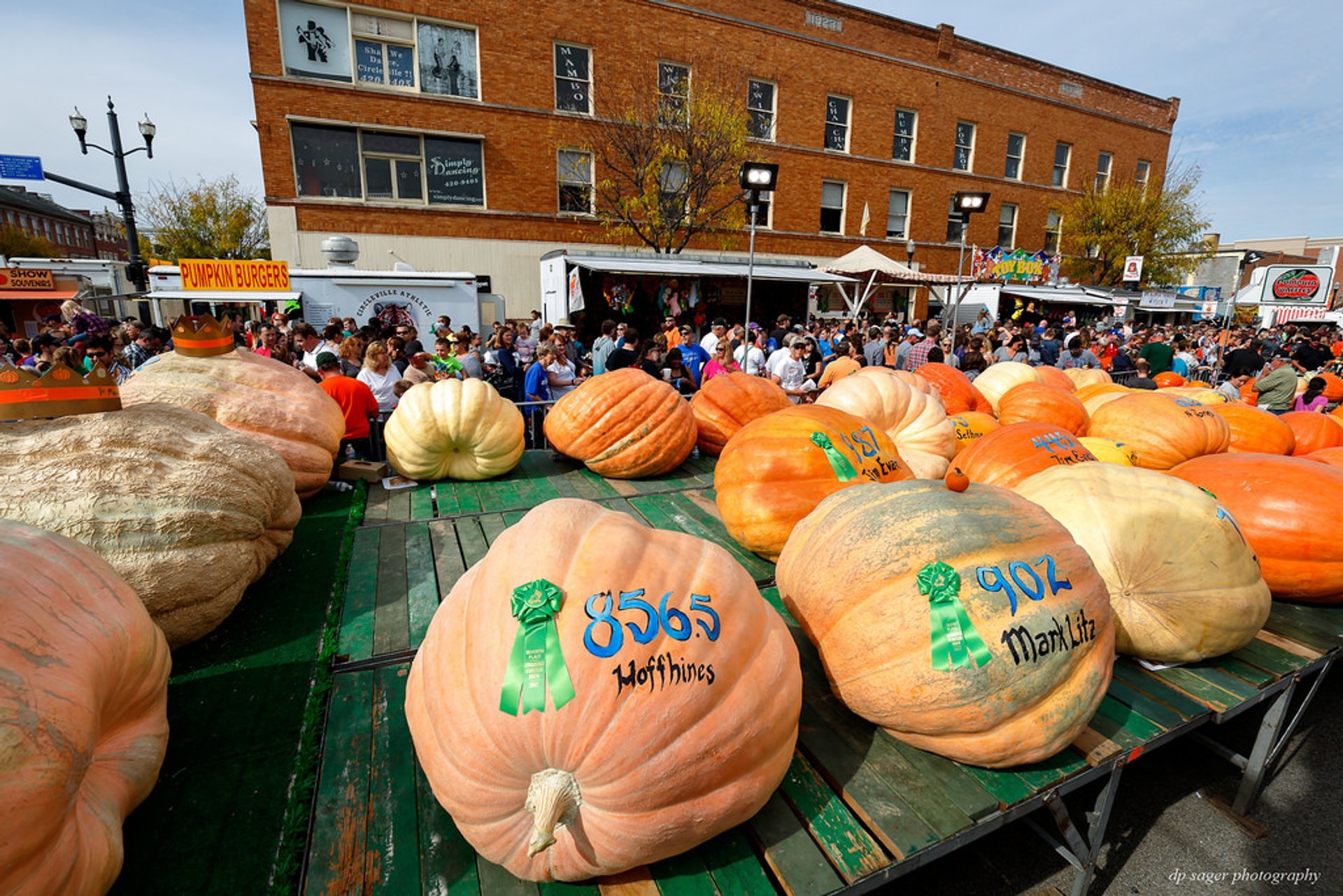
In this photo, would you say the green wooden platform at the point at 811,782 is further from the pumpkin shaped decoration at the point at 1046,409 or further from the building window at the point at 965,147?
the building window at the point at 965,147

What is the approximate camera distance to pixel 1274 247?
6266cm

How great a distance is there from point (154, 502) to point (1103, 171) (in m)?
36.4

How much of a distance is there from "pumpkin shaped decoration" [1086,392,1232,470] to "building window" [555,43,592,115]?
1760 centimetres

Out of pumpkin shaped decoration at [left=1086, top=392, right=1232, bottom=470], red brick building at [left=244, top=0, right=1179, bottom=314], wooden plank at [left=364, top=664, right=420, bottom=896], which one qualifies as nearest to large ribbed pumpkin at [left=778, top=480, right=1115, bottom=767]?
wooden plank at [left=364, top=664, right=420, bottom=896]

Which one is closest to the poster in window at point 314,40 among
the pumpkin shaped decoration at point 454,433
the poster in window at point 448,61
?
the poster in window at point 448,61

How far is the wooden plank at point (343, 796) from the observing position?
1.64 metres

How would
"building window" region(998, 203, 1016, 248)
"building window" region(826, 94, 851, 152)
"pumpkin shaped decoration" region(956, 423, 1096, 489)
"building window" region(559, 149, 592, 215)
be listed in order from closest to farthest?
1. "pumpkin shaped decoration" region(956, 423, 1096, 489)
2. "building window" region(559, 149, 592, 215)
3. "building window" region(826, 94, 851, 152)
4. "building window" region(998, 203, 1016, 248)

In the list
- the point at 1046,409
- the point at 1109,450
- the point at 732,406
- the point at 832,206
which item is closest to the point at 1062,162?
the point at 832,206

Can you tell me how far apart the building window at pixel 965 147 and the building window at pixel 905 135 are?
2077 mm

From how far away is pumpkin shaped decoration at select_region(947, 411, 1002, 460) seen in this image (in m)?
4.80

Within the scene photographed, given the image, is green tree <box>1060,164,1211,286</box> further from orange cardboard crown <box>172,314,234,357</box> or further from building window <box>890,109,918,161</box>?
orange cardboard crown <box>172,314,234,357</box>

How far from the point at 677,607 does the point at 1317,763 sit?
4174mm

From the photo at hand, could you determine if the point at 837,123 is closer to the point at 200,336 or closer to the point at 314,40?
the point at 314,40

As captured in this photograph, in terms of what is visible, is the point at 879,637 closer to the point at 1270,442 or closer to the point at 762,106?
the point at 1270,442
